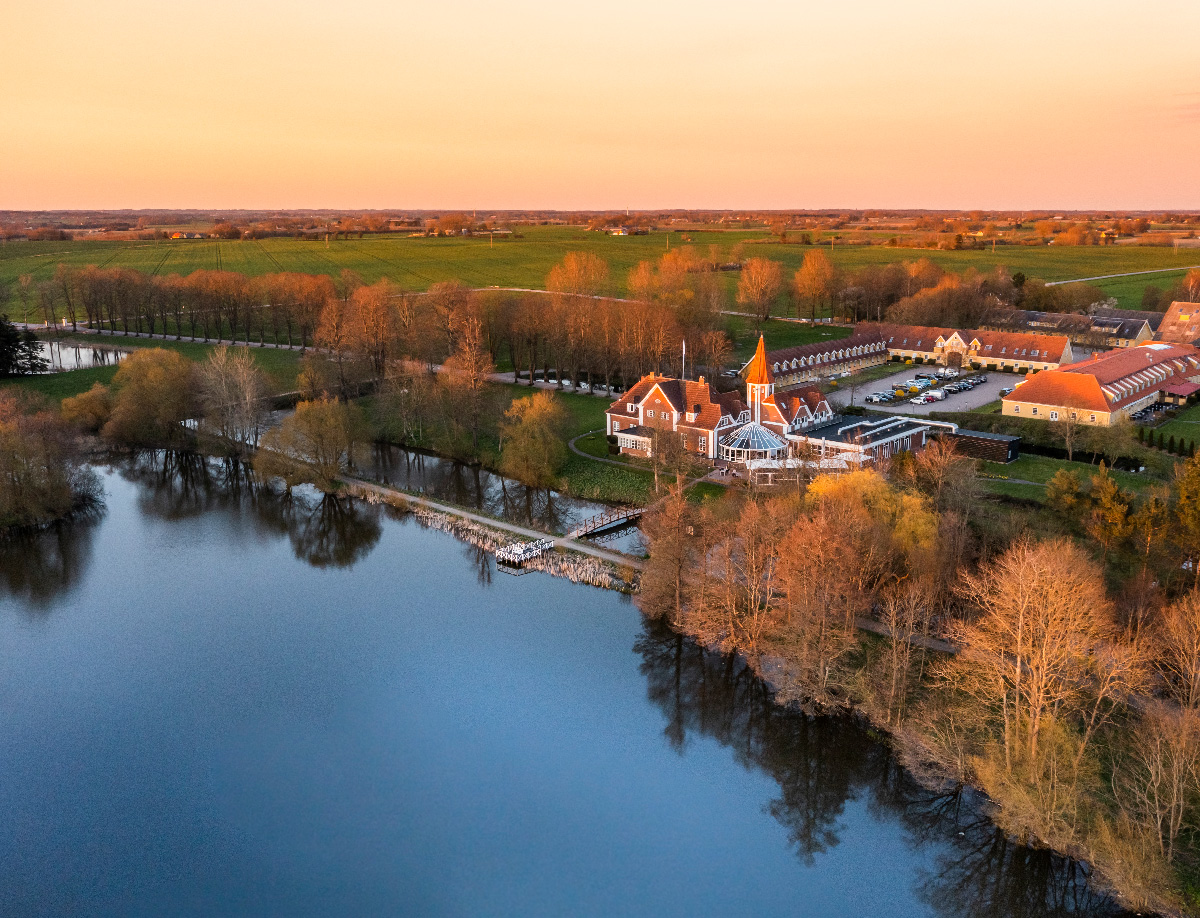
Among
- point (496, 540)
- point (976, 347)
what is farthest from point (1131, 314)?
point (496, 540)

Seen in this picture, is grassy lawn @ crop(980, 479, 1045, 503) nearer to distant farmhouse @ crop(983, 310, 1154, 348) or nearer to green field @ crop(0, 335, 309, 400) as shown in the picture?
distant farmhouse @ crop(983, 310, 1154, 348)

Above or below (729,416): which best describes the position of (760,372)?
above

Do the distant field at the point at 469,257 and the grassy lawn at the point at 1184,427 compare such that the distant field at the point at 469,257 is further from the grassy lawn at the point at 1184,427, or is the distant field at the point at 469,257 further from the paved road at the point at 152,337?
the grassy lawn at the point at 1184,427

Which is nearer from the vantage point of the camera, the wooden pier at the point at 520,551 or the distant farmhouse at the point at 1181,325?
the wooden pier at the point at 520,551

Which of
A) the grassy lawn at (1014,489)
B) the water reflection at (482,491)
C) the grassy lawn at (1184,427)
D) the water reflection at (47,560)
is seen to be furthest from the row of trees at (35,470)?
the grassy lawn at (1184,427)

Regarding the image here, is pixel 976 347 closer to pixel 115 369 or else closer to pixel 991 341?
pixel 991 341

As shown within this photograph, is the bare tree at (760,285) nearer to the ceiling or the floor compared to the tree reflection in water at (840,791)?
nearer to the ceiling

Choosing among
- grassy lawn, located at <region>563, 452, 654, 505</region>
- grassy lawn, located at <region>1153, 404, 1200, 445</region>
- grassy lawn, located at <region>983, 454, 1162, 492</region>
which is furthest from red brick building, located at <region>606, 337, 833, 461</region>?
grassy lawn, located at <region>1153, 404, 1200, 445</region>
